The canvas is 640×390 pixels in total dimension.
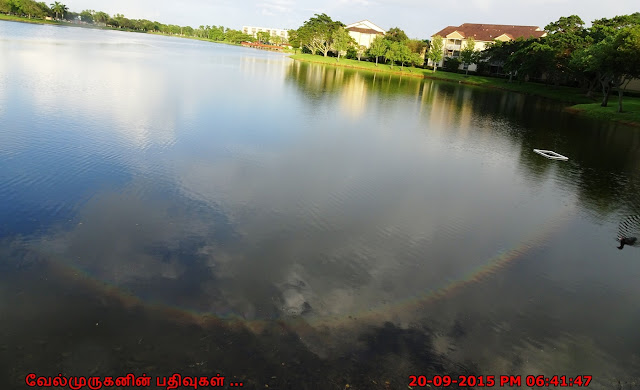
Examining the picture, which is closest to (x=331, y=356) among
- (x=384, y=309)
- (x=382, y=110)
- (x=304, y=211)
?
(x=384, y=309)

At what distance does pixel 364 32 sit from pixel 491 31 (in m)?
36.9

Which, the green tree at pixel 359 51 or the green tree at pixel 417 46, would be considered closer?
the green tree at pixel 417 46

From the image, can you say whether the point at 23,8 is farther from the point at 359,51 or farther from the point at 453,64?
the point at 453,64

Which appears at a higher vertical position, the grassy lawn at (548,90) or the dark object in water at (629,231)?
the grassy lawn at (548,90)

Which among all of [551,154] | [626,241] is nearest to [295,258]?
[626,241]

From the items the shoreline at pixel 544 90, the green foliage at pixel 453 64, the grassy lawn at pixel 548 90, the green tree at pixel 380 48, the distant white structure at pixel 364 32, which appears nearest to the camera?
the shoreline at pixel 544 90

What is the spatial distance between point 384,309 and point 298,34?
354 ft

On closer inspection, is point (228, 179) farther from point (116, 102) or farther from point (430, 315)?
point (116, 102)

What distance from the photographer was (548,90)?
210ft

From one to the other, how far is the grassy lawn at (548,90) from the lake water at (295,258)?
23253 millimetres

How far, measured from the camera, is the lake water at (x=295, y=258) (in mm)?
6766

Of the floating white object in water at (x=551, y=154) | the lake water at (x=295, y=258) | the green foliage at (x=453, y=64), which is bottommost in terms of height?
the lake water at (x=295, y=258)

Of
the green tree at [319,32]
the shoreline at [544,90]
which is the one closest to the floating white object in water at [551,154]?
the shoreline at [544,90]

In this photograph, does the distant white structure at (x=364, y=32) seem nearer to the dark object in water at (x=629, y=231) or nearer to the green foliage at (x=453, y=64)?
the green foliage at (x=453, y=64)
